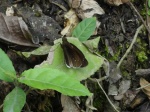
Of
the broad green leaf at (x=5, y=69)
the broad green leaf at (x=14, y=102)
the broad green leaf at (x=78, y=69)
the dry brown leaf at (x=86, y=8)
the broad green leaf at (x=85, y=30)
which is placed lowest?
the broad green leaf at (x=14, y=102)

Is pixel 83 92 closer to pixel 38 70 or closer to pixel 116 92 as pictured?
pixel 38 70

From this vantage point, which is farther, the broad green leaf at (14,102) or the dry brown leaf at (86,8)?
the dry brown leaf at (86,8)

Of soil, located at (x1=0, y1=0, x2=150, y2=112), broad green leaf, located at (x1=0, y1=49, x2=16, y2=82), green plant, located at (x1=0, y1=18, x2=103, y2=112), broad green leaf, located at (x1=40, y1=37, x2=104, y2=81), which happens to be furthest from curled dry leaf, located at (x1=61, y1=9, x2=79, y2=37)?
broad green leaf, located at (x1=0, y1=49, x2=16, y2=82)

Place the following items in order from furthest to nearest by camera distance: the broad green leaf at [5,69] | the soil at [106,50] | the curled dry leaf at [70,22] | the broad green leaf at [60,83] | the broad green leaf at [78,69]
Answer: the curled dry leaf at [70,22], the soil at [106,50], the broad green leaf at [78,69], the broad green leaf at [5,69], the broad green leaf at [60,83]

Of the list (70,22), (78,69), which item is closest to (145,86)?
(78,69)

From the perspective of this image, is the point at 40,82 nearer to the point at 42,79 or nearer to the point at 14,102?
the point at 42,79

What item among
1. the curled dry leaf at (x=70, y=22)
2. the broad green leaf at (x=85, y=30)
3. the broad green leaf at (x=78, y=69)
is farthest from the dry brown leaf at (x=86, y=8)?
the broad green leaf at (x=78, y=69)

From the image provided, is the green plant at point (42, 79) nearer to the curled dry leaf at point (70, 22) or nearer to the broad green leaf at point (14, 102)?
the broad green leaf at point (14, 102)
